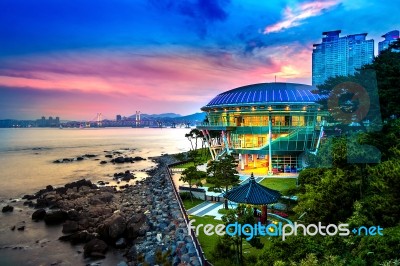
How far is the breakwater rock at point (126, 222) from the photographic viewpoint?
20.3 meters

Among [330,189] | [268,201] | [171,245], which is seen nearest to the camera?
[330,189]

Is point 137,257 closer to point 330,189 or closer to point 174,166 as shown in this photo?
point 330,189

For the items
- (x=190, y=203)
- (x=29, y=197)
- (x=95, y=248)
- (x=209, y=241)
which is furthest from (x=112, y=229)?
(x=29, y=197)

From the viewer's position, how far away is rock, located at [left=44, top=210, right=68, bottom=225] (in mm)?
31000

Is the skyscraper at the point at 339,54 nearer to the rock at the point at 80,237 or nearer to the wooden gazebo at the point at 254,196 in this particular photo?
the wooden gazebo at the point at 254,196

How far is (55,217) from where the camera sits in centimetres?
3123

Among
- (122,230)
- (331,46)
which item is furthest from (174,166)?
(331,46)

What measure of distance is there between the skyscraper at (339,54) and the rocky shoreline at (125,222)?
101123 mm

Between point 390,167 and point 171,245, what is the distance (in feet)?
47.2

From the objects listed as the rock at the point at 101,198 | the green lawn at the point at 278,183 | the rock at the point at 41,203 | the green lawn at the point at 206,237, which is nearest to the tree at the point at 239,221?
the green lawn at the point at 206,237

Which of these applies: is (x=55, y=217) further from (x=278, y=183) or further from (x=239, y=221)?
(x=239, y=221)

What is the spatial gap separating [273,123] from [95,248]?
29032 mm

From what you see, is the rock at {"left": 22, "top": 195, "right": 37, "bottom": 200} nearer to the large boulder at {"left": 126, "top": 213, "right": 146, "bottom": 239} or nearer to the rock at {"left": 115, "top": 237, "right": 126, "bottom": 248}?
the large boulder at {"left": 126, "top": 213, "right": 146, "bottom": 239}

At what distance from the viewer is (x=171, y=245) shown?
20.6 metres
